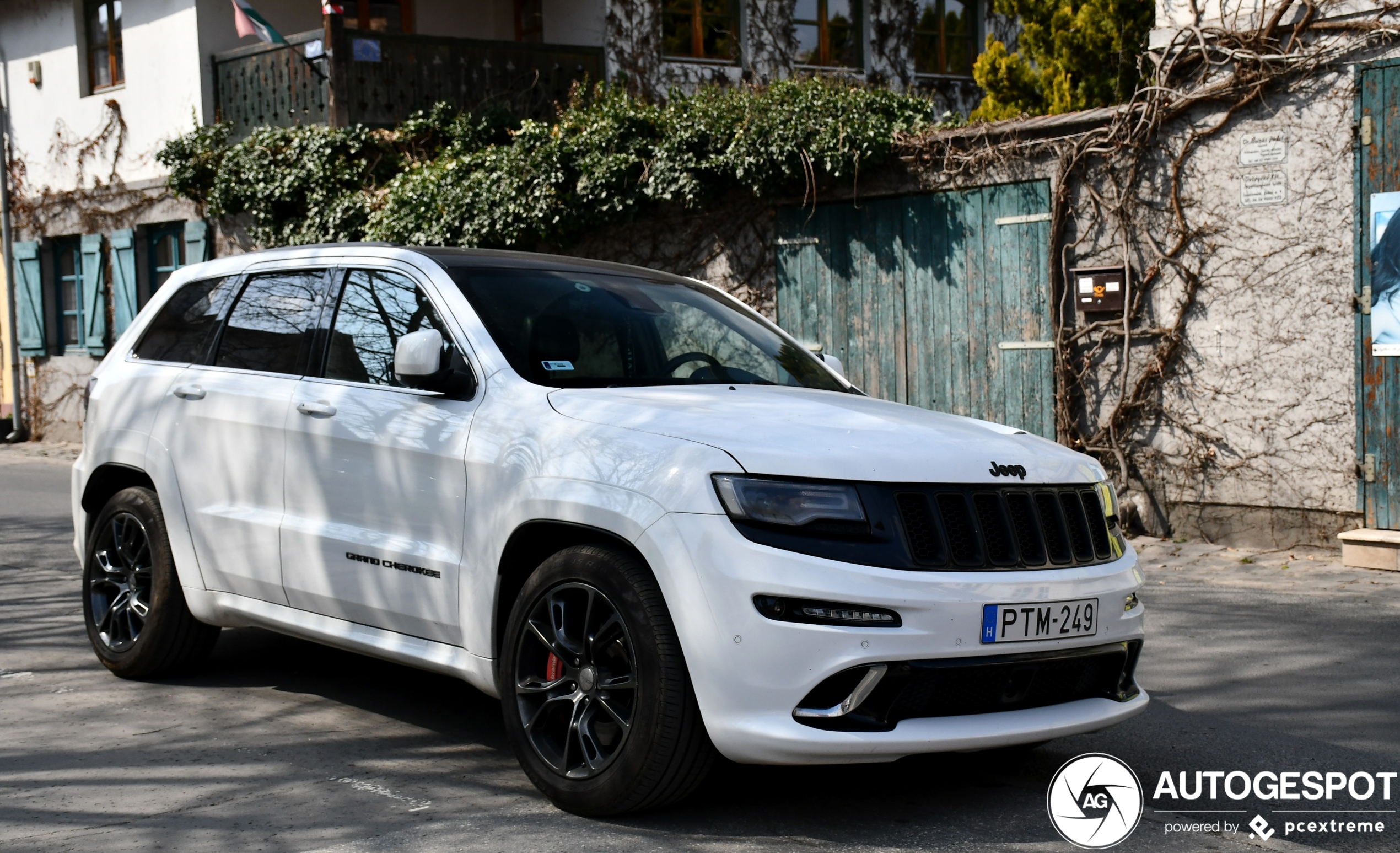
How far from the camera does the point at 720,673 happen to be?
384 cm

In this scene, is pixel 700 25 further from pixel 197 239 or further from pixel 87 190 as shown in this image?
pixel 87 190

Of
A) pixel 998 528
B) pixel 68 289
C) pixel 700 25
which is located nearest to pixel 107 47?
pixel 68 289

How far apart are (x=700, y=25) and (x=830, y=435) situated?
15920mm

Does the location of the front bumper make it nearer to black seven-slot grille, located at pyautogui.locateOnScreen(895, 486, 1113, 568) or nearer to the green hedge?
black seven-slot grille, located at pyautogui.locateOnScreen(895, 486, 1113, 568)

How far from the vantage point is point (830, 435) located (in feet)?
13.6

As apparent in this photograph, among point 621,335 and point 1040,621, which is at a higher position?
point 621,335

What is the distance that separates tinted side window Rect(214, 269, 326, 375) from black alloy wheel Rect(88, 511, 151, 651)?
2.86 ft

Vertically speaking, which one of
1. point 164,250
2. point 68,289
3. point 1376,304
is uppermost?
point 164,250

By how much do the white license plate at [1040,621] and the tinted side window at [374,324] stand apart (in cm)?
215

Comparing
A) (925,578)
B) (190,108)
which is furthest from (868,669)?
(190,108)

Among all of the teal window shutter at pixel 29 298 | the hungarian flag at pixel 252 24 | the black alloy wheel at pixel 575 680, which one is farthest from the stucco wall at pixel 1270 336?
the teal window shutter at pixel 29 298

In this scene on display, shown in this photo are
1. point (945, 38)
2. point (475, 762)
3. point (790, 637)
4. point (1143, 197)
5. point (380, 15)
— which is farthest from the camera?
point (945, 38)

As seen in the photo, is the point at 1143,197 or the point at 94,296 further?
the point at 94,296

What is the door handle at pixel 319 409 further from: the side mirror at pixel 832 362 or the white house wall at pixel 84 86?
the white house wall at pixel 84 86
